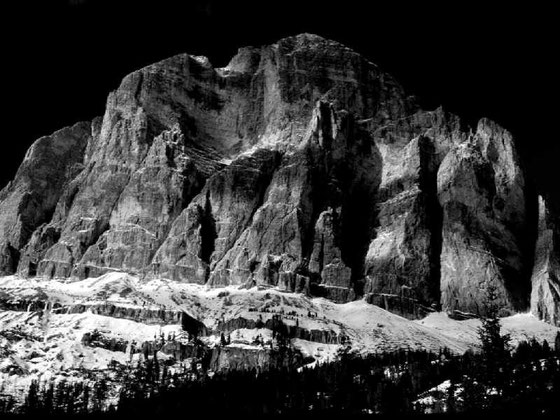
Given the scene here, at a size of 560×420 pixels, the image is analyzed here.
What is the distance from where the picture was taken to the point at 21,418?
199m

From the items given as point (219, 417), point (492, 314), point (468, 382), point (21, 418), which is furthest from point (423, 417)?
point (21, 418)

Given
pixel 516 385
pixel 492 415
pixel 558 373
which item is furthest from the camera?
pixel 558 373

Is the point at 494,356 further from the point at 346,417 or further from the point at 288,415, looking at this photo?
the point at 288,415

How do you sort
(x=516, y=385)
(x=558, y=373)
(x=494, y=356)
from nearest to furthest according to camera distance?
(x=494, y=356) → (x=516, y=385) → (x=558, y=373)

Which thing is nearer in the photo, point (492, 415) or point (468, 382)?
point (492, 415)

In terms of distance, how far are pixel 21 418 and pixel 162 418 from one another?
30.0m

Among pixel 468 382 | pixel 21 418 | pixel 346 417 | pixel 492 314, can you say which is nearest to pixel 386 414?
pixel 346 417

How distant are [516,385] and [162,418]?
237 ft

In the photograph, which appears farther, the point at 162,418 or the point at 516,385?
the point at 162,418

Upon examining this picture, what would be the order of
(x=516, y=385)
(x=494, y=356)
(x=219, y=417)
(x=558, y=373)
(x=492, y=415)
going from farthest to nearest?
(x=219, y=417), (x=558, y=373), (x=516, y=385), (x=494, y=356), (x=492, y=415)

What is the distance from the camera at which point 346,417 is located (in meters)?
186

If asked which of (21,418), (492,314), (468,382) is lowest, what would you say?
(21,418)

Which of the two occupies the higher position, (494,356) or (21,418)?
(494,356)

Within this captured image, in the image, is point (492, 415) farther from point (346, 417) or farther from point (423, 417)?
point (346, 417)
